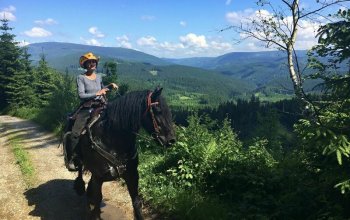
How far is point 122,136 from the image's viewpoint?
7.15m

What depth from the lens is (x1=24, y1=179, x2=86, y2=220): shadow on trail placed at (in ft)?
29.4

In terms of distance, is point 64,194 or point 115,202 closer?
point 115,202

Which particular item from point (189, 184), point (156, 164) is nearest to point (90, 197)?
point (189, 184)

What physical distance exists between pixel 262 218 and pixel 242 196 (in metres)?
1.73

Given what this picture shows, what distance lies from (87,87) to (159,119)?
2663 millimetres

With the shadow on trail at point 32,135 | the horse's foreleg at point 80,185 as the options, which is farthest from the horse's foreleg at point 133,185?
the shadow on trail at point 32,135

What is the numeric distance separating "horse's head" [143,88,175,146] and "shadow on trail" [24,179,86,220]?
3.61 metres

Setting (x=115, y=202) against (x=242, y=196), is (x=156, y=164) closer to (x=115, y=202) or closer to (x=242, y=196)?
(x=115, y=202)

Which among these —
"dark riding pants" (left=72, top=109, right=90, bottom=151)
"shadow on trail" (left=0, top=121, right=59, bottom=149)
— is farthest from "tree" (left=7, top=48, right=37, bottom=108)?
"dark riding pants" (left=72, top=109, right=90, bottom=151)

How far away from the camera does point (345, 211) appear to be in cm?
591

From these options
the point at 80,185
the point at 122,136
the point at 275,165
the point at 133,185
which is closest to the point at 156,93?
the point at 122,136

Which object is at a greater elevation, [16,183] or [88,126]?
[88,126]

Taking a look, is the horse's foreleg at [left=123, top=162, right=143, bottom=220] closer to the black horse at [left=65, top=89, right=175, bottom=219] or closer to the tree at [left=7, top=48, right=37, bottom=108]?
the black horse at [left=65, top=89, right=175, bottom=219]

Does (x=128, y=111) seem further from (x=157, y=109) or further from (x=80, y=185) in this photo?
(x=80, y=185)
